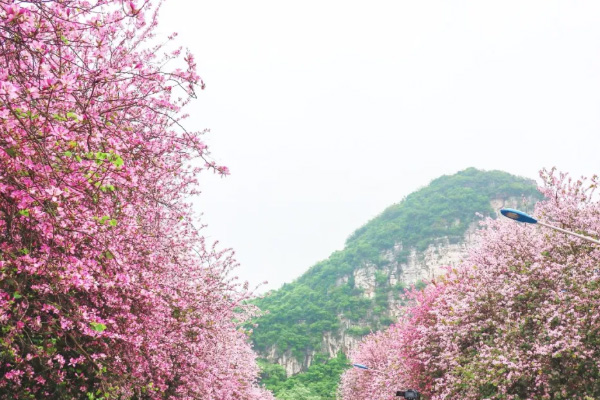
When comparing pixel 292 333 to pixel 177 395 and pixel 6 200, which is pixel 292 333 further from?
pixel 6 200

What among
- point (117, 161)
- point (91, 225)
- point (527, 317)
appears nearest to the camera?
point (117, 161)

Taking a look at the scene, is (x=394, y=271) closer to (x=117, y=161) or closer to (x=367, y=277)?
(x=367, y=277)

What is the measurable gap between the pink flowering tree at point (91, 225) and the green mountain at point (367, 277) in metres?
45.8

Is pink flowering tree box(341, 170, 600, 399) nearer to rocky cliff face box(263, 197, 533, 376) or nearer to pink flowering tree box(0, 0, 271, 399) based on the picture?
pink flowering tree box(0, 0, 271, 399)

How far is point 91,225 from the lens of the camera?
5035 mm

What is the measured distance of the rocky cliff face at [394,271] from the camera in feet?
219

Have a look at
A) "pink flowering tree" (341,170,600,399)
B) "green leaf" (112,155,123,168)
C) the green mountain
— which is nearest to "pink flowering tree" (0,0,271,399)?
"green leaf" (112,155,123,168)

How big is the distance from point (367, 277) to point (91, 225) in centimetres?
7825

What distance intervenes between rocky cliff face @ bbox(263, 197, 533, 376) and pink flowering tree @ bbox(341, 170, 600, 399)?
53626mm

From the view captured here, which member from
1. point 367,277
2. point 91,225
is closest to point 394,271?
point 367,277

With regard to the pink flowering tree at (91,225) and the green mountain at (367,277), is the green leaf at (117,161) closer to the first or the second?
the pink flowering tree at (91,225)

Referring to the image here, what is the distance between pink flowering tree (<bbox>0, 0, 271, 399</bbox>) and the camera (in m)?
4.13

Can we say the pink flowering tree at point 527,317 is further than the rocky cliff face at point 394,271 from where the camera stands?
No

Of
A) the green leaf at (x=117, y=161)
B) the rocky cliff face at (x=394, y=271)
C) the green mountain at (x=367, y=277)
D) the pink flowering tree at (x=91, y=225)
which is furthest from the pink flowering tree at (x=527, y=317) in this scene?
the rocky cliff face at (x=394, y=271)
